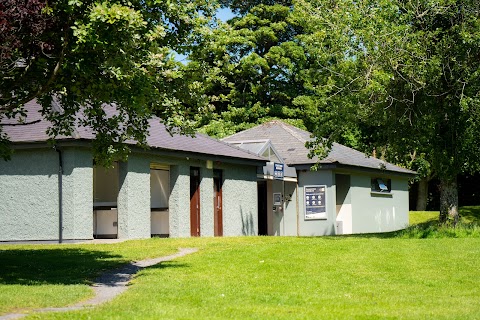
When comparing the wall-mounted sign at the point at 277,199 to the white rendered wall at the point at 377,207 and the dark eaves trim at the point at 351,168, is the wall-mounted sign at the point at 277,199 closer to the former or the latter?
the dark eaves trim at the point at 351,168

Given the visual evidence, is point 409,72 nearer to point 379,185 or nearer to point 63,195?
point 63,195

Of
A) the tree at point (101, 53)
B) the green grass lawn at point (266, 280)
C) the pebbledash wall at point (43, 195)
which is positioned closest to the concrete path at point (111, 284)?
the green grass lawn at point (266, 280)

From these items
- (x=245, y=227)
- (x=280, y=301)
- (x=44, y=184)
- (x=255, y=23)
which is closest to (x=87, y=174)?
(x=44, y=184)

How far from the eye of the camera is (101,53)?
567 inches

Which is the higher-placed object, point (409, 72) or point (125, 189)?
point (409, 72)

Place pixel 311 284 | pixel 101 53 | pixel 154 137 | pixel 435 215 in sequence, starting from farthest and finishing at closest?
pixel 435 215 < pixel 154 137 < pixel 101 53 < pixel 311 284

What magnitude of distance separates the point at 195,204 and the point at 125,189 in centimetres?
440

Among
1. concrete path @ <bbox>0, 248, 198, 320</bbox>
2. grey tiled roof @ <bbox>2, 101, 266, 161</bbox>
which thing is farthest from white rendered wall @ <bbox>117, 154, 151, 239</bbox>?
concrete path @ <bbox>0, 248, 198, 320</bbox>

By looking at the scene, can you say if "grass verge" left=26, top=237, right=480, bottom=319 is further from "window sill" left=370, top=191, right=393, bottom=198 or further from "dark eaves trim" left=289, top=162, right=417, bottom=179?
"window sill" left=370, top=191, right=393, bottom=198

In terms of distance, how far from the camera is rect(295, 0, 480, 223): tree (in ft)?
74.8

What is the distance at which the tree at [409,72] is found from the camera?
2281cm

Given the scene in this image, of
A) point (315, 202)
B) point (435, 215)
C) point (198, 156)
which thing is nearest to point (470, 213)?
point (435, 215)

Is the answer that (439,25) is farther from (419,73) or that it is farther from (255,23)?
(255,23)

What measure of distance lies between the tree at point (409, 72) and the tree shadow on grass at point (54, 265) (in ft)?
29.1
